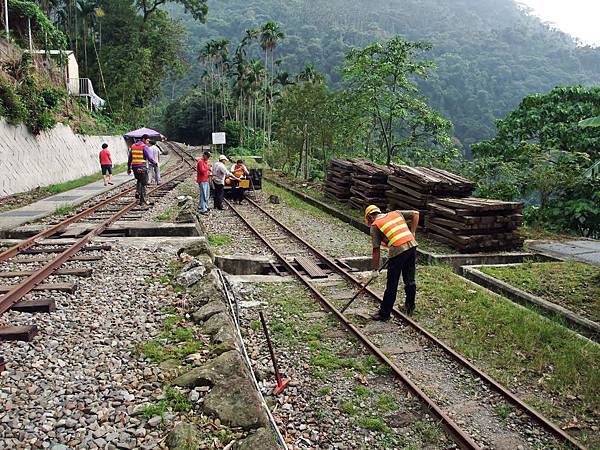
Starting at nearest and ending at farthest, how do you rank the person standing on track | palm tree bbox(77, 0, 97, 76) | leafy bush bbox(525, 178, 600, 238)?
leafy bush bbox(525, 178, 600, 238) < the person standing on track < palm tree bbox(77, 0, 97, 76)

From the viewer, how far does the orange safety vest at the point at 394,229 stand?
7035mm

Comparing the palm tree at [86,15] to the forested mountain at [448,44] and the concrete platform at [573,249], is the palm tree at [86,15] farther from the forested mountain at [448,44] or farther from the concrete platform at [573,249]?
the concrete platform at [573,249]

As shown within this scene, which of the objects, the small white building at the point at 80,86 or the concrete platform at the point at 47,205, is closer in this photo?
the concrete platform at the point at 47,205

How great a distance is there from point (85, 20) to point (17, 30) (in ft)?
53.7

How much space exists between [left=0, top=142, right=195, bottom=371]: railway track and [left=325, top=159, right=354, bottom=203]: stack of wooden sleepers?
753 centimetres

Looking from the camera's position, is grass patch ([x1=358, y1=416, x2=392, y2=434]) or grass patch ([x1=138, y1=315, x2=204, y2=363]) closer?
grass patch ([x1=358, y1=416, x2=392, y2=434])

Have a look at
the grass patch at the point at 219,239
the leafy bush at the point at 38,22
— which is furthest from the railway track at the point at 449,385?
the leafy bush at the point at 38,22

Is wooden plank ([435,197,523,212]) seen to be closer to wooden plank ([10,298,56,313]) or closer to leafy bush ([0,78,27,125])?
wooden plank ([10,298,56,313])

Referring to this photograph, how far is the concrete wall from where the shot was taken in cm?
1738

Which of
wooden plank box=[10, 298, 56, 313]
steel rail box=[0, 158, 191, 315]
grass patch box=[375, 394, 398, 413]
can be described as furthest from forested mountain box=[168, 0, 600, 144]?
grass patch box=[375, 394, 398, 413]

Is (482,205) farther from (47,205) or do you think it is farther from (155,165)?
(155,165)

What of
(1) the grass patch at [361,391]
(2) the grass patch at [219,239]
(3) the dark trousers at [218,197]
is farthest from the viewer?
(3) the dark trousers at [218,197]

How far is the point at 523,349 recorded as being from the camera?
6.47m

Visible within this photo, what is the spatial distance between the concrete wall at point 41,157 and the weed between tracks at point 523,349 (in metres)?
14.8
